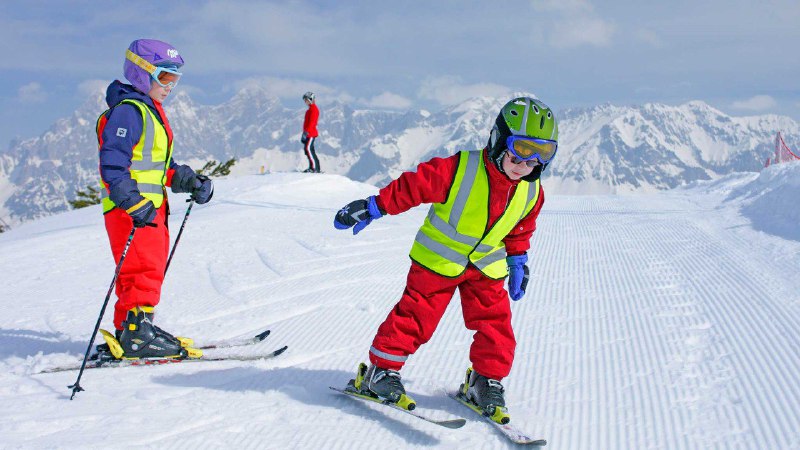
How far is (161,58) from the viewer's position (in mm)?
3717

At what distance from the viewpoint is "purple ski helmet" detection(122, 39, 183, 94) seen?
369 centimetres

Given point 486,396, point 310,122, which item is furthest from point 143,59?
point 310,122

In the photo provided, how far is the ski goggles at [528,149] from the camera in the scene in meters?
2.73

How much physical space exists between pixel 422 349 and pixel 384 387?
42.0 inches

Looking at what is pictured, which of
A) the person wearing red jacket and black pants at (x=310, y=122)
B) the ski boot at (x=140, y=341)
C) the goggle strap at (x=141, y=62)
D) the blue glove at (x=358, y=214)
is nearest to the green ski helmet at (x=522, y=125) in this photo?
the blue glove at (x=358, y=214)

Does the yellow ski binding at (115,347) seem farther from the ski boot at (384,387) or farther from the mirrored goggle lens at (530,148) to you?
the mirrored goggle lens at (530,148)

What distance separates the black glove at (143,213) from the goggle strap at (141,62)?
0.88m

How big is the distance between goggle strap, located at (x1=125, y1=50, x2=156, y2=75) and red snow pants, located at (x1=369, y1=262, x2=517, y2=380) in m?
2.15

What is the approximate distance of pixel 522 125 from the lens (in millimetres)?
2754

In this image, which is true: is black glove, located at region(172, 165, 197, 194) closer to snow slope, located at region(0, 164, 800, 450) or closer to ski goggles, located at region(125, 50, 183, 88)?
ski goggles, located at region(125, 50, 183, 88)

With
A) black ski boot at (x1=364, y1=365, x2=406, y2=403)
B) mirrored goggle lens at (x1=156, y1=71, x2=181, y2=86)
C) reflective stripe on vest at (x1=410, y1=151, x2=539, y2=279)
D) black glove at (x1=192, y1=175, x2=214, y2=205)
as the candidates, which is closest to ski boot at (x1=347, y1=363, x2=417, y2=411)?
black ski boot at (x1=364, y1=365, x2=406, y2=403)

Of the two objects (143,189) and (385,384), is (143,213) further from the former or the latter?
(385,384)

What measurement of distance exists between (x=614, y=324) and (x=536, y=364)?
3.15ft

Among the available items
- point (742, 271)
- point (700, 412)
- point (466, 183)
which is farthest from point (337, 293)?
point (742, 271)
